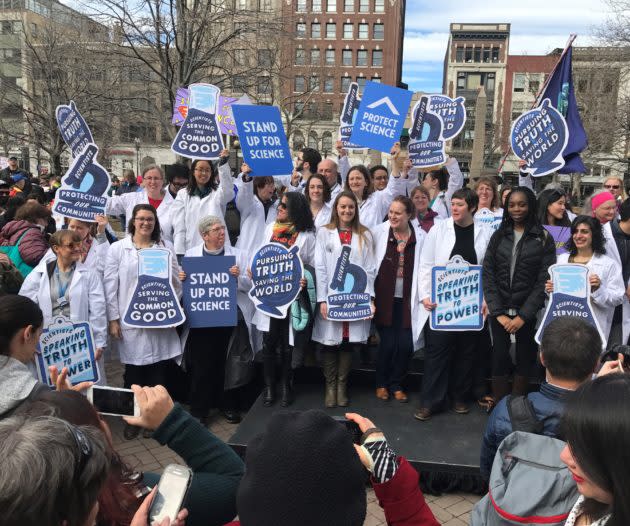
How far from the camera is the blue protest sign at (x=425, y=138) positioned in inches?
265

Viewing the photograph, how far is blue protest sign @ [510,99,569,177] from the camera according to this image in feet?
19.5

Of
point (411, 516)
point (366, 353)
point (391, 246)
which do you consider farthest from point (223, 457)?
point (366, 353)

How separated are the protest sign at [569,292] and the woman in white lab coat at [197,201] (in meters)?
3.38

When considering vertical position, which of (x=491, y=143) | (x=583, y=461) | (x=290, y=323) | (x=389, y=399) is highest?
(x=491, y=143)

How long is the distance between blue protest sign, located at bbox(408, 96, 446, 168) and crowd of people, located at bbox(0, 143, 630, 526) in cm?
22

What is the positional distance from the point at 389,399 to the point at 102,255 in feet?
9.73

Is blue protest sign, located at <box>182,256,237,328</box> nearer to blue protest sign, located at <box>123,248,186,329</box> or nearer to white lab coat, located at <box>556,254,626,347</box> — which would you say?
blue protest sign, located at <box>123,248,186,329</box>

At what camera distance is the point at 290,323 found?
5168 mm

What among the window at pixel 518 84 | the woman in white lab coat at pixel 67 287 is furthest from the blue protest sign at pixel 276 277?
the window at pixel 518 84

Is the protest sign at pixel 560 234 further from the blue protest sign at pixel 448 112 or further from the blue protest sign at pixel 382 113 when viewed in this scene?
the blue protest sign at pixel 382 113

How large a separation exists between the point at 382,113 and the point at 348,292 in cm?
266

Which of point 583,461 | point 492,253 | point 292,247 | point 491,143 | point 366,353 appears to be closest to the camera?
point 583,461

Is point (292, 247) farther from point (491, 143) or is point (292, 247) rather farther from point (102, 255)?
point (491, 143)

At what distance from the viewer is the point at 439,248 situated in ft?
16.5
